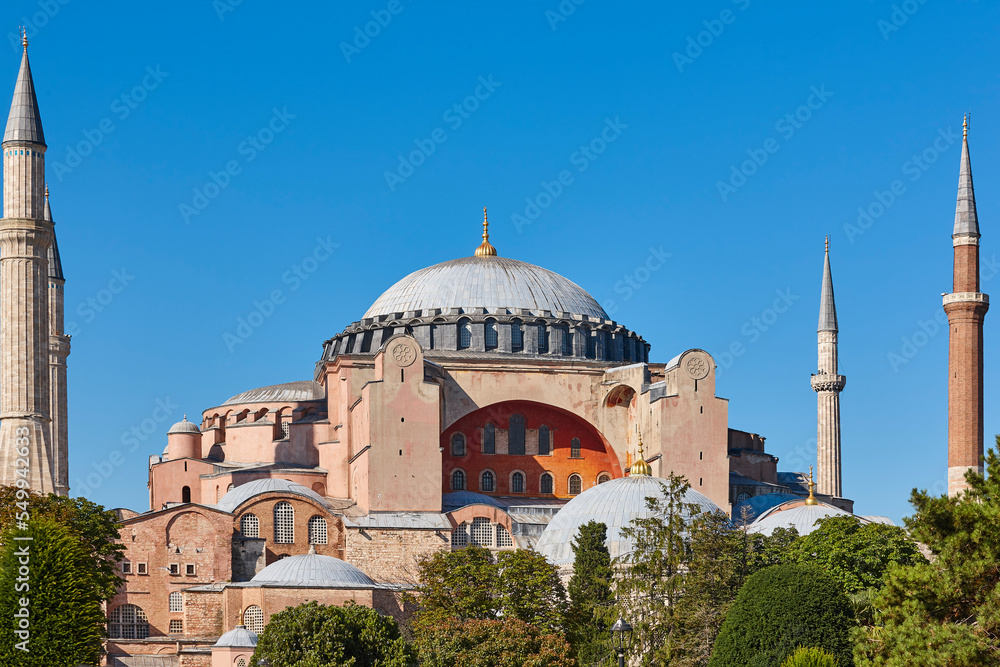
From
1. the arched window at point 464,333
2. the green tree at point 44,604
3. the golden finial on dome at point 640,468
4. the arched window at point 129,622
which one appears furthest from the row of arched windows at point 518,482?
the green tree at point 44,604

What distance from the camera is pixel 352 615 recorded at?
101 ft

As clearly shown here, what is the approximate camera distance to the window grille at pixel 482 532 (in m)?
39.9

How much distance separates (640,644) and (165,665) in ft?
35.2

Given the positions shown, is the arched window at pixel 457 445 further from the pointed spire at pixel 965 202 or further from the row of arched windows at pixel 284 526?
the pointed spire at pixel 965 202

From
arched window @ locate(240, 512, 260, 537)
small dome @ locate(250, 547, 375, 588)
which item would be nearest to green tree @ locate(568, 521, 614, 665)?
small dome @ locate(250, 547, 375, 588)

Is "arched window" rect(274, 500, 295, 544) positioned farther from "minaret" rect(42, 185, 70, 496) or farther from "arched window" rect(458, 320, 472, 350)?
"arched window" rect(458, 320, 472, 350)

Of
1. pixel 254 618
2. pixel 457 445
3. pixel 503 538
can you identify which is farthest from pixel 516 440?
pixel 254 618

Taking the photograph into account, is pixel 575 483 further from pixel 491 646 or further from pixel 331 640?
pixel 331 640

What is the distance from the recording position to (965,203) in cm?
A: 4369

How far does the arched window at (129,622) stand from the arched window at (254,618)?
3.34 metres

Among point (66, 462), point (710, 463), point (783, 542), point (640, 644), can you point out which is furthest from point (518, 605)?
point (66, 462)

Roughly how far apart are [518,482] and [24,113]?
16125mm

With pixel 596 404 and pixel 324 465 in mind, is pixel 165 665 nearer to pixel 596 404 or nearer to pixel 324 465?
pixel 324 465

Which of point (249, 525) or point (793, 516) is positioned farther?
point (793, 516)
